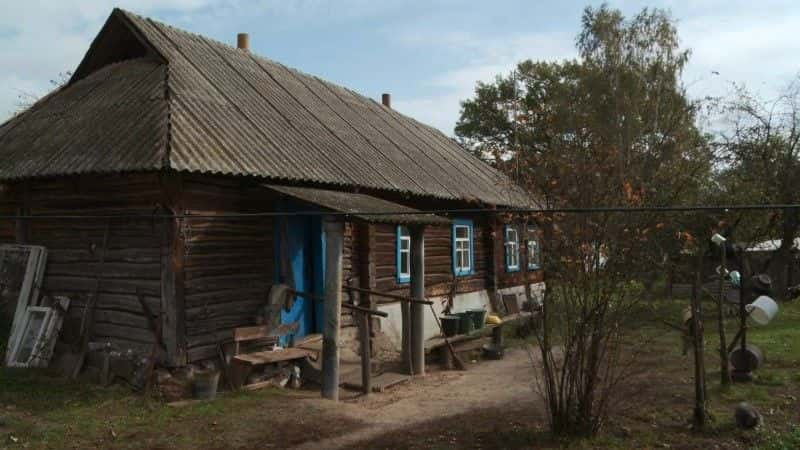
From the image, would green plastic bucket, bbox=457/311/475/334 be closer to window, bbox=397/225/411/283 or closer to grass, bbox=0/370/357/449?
window, bbox=397/225/411/283

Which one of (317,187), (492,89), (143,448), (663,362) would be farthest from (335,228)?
(492,89)

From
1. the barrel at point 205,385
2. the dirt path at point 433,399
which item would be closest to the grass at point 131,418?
the barrel at point 205,385

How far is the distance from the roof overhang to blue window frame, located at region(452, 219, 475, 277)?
539cm

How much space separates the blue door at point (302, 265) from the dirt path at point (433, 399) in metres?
2.03

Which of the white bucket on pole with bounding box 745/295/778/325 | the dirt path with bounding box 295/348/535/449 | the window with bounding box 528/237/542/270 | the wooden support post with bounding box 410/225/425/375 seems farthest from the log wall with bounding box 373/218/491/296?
the white bucket on pole with bounding box 745/295/778/325

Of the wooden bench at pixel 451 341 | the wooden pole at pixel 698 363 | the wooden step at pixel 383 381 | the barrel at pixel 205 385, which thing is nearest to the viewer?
the wooden pole at pixel 698 363

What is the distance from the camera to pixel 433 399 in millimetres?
9172

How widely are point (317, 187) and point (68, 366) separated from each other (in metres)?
4.54

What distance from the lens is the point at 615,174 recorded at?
20.6 ft

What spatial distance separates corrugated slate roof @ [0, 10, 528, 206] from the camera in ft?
30.6

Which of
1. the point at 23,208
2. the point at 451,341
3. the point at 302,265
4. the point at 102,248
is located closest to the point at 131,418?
the point at 102,248

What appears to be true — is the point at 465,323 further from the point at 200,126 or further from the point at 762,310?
the point at 200,126

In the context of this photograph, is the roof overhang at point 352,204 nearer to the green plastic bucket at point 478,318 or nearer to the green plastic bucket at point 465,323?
the green plastic bucket at point 465,323

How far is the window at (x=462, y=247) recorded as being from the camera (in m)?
16.3
